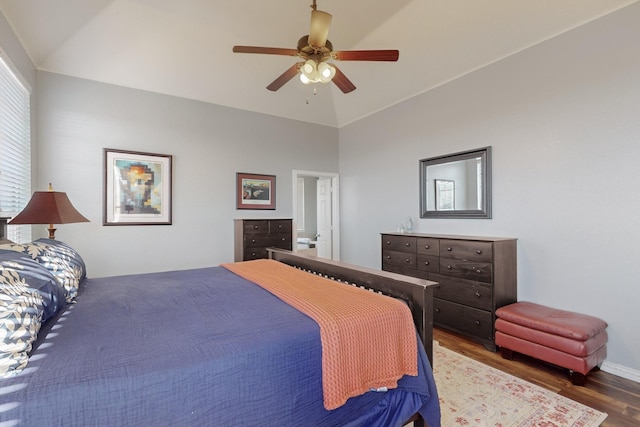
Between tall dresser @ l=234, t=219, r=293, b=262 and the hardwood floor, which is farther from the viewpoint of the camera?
tall dresser @ l=234, t=219, r=293, b=262

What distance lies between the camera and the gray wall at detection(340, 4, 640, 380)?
7.99ft

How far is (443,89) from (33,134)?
15.8 ft

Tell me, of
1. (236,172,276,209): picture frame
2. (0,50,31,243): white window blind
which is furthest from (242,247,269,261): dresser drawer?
(0,50,31,243): white window blind

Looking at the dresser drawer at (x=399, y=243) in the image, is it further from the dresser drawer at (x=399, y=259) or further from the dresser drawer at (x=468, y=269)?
the dresser drawer at (x=468, y=269)

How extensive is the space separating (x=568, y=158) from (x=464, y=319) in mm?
1808

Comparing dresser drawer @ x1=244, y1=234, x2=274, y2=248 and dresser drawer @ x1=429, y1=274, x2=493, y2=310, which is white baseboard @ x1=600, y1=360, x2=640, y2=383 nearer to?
dresser drawer @ x1=429, y1=274, x2=493, y2=310

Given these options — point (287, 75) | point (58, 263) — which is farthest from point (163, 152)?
point (58, 263)

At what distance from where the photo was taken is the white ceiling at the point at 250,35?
2805mm

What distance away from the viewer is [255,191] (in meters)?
4.86

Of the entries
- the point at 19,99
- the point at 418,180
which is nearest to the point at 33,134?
the point at 19,99

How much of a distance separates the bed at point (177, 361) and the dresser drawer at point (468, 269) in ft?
5.23

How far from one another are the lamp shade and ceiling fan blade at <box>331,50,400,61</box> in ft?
8.41

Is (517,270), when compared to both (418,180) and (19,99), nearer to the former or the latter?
(418,180)

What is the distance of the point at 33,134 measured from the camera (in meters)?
3.29
